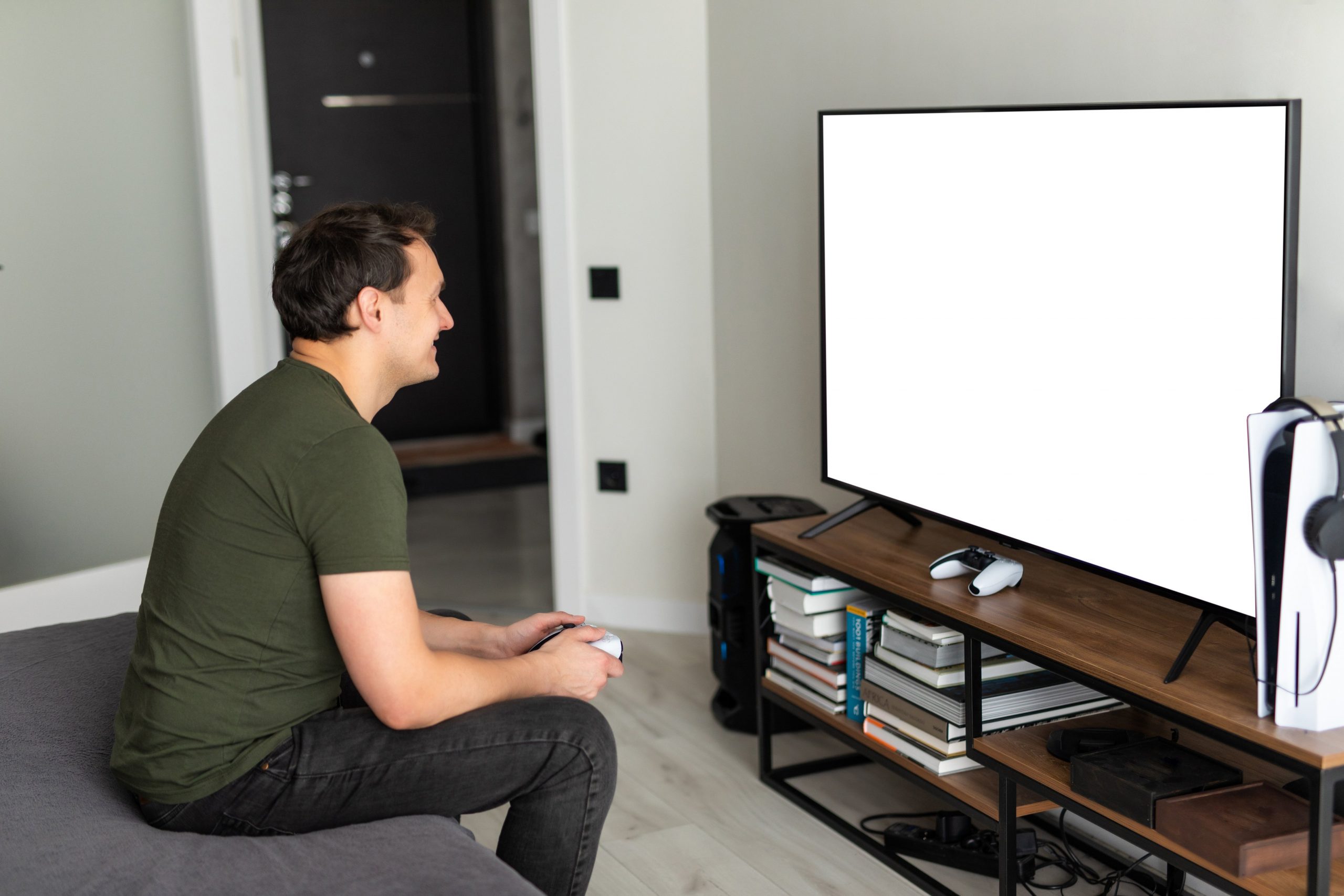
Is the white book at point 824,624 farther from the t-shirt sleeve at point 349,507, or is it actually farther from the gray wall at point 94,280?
the gray wall at point 94,280

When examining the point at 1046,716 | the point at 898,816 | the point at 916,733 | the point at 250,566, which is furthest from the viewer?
the point at 898,816

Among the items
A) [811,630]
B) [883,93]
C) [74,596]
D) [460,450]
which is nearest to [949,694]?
[811,630]

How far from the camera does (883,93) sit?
2.98 m

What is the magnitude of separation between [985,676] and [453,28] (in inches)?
182

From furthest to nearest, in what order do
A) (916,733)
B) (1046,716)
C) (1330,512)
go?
(916,733) → (1046,716) → (1330,512)

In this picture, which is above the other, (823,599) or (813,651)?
(823,599)

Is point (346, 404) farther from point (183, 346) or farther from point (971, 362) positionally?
point (183, 346)

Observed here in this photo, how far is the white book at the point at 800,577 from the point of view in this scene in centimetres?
256

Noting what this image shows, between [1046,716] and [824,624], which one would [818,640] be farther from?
[1046,716]

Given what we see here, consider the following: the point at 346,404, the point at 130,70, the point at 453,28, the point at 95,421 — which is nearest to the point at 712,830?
the point at 346,404

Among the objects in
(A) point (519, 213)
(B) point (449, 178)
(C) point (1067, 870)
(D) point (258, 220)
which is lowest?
(C) point (1067, 870)

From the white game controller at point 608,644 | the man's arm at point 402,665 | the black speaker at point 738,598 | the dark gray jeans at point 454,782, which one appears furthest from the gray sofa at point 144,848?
the black speaker at point 738,598

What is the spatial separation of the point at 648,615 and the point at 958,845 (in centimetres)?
161

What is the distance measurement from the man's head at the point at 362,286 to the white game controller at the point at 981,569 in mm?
1027
